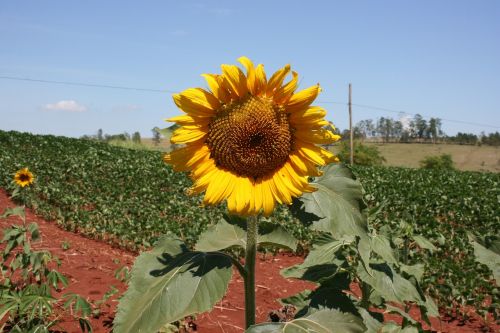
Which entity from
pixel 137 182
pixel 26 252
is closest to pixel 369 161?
pixel 137 182

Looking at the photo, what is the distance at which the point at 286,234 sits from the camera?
2.04 metres

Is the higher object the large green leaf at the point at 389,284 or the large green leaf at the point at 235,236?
the large green leaf at the point at 235,236

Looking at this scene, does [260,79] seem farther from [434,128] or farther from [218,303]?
[434,128]

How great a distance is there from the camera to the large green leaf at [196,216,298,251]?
1.94 meters

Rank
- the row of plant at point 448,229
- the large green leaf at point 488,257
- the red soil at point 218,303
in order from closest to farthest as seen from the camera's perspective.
→ the large green leaf at point 488,257, the row of plant at point 448,229, the red soil at point 218,303

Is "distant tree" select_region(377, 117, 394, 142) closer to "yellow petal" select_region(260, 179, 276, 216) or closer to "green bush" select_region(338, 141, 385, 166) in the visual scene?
"green bush" select_region(338, 141, 385, 166)

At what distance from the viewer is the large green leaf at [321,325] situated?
159 cm

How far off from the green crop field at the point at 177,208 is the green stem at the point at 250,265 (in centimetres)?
185

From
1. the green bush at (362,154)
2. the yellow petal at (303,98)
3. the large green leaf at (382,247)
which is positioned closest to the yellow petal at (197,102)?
the yellow petal at (303,98)

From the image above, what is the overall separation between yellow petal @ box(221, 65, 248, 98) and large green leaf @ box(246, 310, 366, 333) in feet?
2.56

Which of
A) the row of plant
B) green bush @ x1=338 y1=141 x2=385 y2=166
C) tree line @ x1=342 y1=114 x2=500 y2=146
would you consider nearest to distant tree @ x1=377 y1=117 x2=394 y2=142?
tree line @ x1=342 y1=114 x2=500 y2=146

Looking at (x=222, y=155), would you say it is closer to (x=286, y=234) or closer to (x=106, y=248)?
(x=286, y=234)

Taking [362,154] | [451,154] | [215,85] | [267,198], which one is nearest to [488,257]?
[267,198]

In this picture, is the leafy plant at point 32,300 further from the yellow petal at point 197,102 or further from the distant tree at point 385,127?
the distant tree at point 385,127
